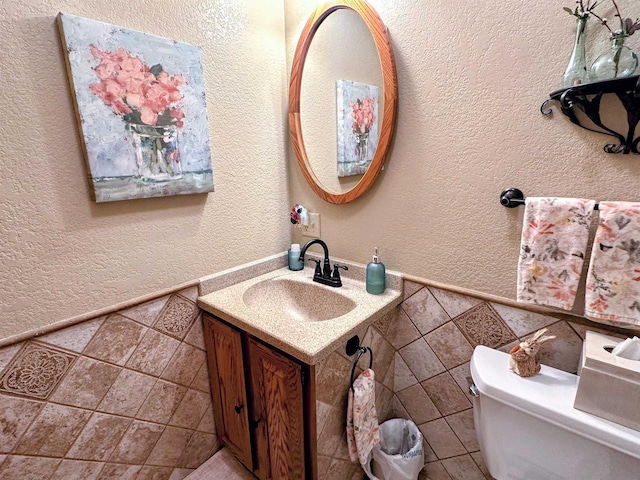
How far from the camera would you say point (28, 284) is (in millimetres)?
841

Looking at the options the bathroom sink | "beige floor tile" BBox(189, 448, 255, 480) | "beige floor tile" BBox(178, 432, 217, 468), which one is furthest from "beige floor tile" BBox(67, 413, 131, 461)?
the bathroom sink

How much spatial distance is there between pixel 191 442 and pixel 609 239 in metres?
1.56

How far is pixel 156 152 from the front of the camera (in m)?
1.00

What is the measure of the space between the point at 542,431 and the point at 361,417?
1.65 feet

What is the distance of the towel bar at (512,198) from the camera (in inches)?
34.4

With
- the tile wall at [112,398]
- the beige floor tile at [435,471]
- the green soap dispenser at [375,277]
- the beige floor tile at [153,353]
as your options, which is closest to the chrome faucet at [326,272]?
the green soap dispenser at [375,277]

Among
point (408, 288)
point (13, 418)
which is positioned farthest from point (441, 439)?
point (13, 418)

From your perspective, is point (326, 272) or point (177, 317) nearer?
point (177, 317)

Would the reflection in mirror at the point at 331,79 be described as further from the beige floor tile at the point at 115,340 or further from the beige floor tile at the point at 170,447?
the beige floor tile at the point at 170,447

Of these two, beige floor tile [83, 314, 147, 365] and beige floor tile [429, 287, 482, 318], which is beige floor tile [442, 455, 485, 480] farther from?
beige floor tile [83, 314, 147, 365]

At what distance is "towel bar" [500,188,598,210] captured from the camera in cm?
87

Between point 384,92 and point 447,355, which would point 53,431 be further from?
point 384,92

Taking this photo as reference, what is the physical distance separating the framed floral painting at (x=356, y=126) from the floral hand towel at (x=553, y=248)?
563mm

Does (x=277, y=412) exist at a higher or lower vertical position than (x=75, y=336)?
lower
